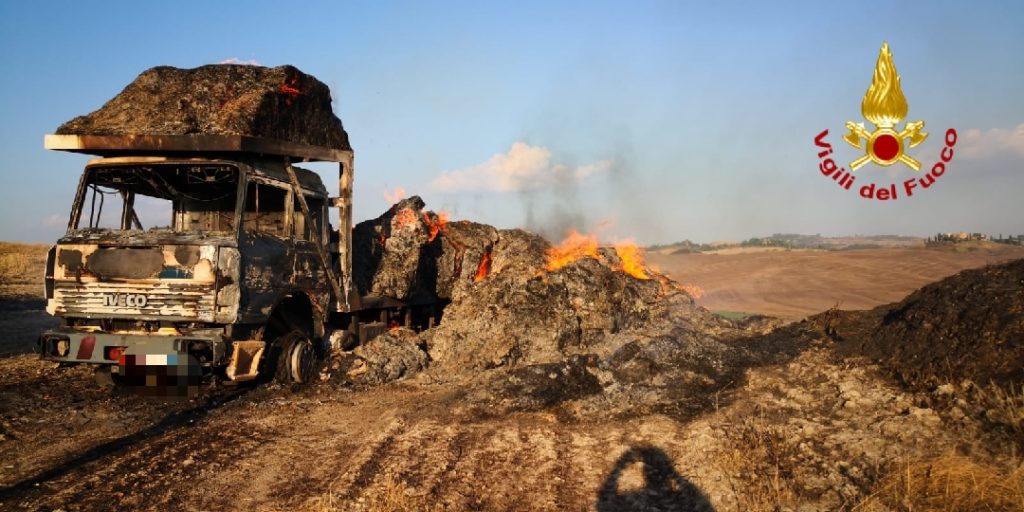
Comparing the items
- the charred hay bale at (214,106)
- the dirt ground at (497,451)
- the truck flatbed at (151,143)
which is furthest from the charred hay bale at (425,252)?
the truck flatbed at (151,143)

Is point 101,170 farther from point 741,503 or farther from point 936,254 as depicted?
point 936,254

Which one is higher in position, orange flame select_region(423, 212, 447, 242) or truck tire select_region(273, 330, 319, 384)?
orange flame select_region(423, 212, 447, 242)

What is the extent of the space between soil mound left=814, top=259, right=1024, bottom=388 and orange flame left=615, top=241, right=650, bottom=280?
3431 millimetres

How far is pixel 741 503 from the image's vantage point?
14.6 feet

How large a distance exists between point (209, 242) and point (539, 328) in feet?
15.7

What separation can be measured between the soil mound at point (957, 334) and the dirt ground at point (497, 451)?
0.36 meters

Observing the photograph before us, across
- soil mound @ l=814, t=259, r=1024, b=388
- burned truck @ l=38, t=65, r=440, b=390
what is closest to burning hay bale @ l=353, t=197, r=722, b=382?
burned truck @ l=38, t=65, r=440, b=390

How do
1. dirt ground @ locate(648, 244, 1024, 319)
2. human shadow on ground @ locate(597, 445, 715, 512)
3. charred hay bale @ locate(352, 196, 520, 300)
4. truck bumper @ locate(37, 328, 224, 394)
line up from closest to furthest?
human shadow on ground @ locate(597, 445, 715, 512), truck bumper @ locate(37, 328, 224, 394), charred hay bale @ locate(352, 196, 520, 300), dirt ground @ locate(648, 244, 1024, 319)

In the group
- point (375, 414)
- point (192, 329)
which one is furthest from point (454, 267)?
point (192, 329)

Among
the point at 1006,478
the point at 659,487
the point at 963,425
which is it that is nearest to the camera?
the point at 1006,478

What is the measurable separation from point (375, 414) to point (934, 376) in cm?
583

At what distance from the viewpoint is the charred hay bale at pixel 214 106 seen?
7.31m

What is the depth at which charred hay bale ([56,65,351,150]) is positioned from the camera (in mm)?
7309

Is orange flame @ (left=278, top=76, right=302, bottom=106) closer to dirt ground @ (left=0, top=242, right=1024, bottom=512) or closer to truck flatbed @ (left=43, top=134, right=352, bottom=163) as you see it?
truck flatbed @ (left=43, top=134, right=352, bottom=163)
